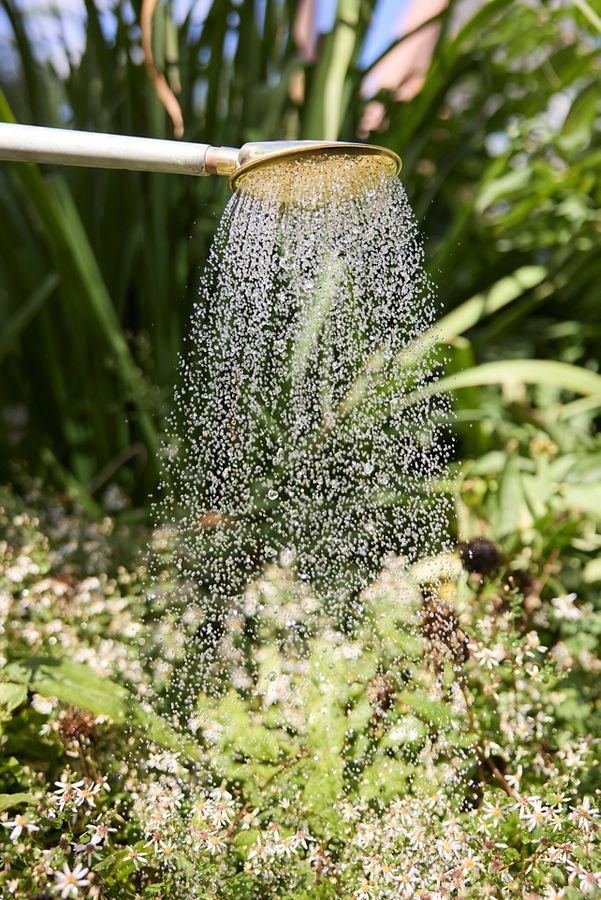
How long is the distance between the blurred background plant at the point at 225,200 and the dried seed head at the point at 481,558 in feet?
1.76

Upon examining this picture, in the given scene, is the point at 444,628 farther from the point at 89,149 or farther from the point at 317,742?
the point at 89,149

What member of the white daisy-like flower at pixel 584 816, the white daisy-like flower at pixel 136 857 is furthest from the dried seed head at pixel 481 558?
the white daisy-like flower at pixel 136 857

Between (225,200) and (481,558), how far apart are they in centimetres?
117

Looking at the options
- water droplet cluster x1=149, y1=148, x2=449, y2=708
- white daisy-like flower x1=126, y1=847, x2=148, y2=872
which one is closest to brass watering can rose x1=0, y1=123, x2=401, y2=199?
water droplet cluster x1=149, y1=148, x2=449, y2=708

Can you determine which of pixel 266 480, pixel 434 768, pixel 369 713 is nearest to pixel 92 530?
pixel 266 480

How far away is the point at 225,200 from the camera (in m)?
2.10

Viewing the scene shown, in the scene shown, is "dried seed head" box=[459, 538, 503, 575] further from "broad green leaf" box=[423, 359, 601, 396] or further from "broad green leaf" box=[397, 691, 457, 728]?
"broad green leaf" box=[423, 359, 601, 396]

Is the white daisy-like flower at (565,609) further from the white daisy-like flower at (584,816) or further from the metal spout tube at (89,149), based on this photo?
the metal spout tube at (89,149)

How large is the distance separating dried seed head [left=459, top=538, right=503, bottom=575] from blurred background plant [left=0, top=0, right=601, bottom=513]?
1.76 feet

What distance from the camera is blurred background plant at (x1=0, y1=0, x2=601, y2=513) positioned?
2.07 m

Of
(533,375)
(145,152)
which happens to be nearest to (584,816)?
(145,152)

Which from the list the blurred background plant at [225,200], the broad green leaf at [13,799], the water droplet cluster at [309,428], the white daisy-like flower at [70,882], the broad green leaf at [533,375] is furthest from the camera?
the blurred background plant at [225,200]

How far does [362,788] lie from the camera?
117 cm

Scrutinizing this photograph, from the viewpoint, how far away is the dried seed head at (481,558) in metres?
1.42
